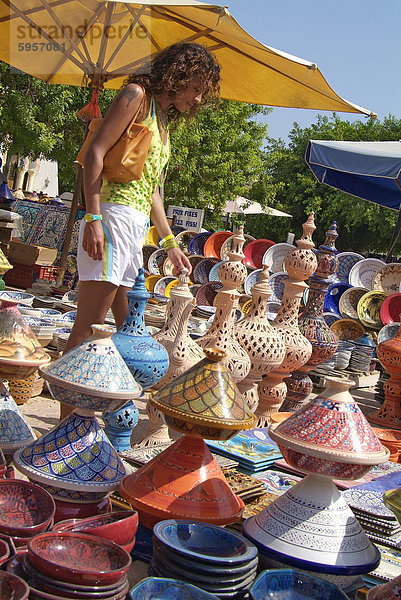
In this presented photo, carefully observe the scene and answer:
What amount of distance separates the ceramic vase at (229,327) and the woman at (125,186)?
24.3 inches

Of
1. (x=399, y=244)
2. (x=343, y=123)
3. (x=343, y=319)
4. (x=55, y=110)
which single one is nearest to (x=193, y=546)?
(x=343, y=319)

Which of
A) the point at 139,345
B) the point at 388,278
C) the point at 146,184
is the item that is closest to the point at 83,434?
the point at 139,345

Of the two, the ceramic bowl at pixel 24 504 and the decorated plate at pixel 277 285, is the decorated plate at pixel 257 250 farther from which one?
the ceramic bowl at pixel 24 504

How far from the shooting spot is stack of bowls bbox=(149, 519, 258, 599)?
1.45 m

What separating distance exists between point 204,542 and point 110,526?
10.2 inches

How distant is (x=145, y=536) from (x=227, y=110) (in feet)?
69.2

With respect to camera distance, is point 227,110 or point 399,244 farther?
point 399,244

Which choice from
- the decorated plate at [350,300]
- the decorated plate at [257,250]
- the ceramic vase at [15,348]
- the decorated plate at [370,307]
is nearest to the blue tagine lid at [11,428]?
the ceramic vase at [15,348]

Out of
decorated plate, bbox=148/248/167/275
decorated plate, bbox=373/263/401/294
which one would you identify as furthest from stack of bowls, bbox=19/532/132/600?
decorated plate, bbox=148/248/167/275

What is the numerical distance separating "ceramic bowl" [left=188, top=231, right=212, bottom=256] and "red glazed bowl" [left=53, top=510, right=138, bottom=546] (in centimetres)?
773

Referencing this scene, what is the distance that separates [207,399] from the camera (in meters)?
1.80

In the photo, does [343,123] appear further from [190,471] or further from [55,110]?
[190,471]

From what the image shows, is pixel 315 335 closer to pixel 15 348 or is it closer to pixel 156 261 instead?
pixel 15 348

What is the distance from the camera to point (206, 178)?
805 inches
